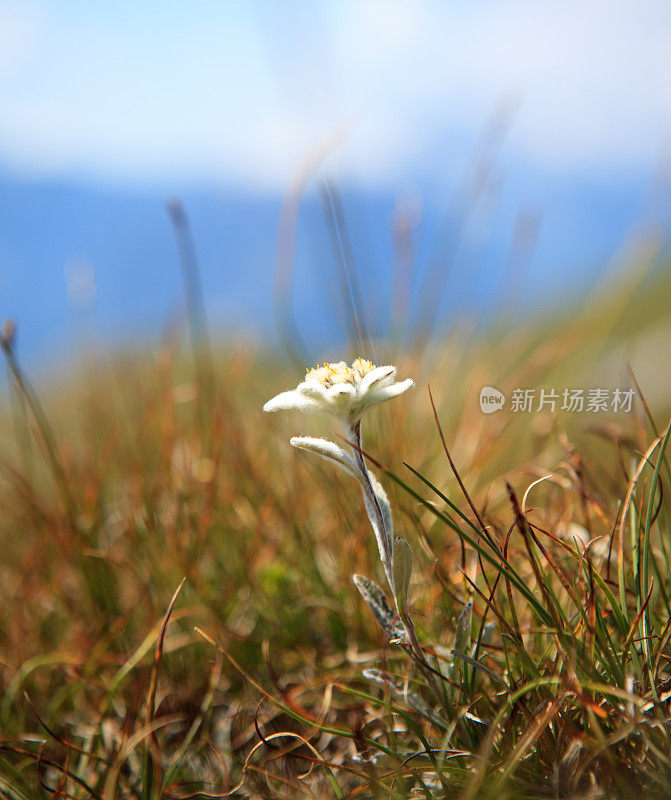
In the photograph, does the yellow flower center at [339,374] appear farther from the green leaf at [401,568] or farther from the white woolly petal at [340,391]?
the green leaf at [401,568]

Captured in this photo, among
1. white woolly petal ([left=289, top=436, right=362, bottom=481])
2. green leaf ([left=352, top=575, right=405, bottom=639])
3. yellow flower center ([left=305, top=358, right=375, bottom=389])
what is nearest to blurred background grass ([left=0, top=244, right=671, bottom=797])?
green leaf ([left=352, top=575, right=405, bottom=639])

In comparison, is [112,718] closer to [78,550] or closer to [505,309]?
[78,550]

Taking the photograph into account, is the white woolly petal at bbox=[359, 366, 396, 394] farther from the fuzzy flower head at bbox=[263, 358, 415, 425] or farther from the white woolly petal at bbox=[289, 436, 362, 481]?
the white woolly petal at bbox=[289, 436, 362, 481]

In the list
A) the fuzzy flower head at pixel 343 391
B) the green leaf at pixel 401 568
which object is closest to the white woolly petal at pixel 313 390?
the fuzzy flower head at pixel 343 391

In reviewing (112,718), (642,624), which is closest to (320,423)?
(112,718)

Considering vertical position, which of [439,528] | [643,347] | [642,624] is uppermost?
[642,624]

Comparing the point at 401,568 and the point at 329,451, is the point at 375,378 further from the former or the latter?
the point at 401,568
